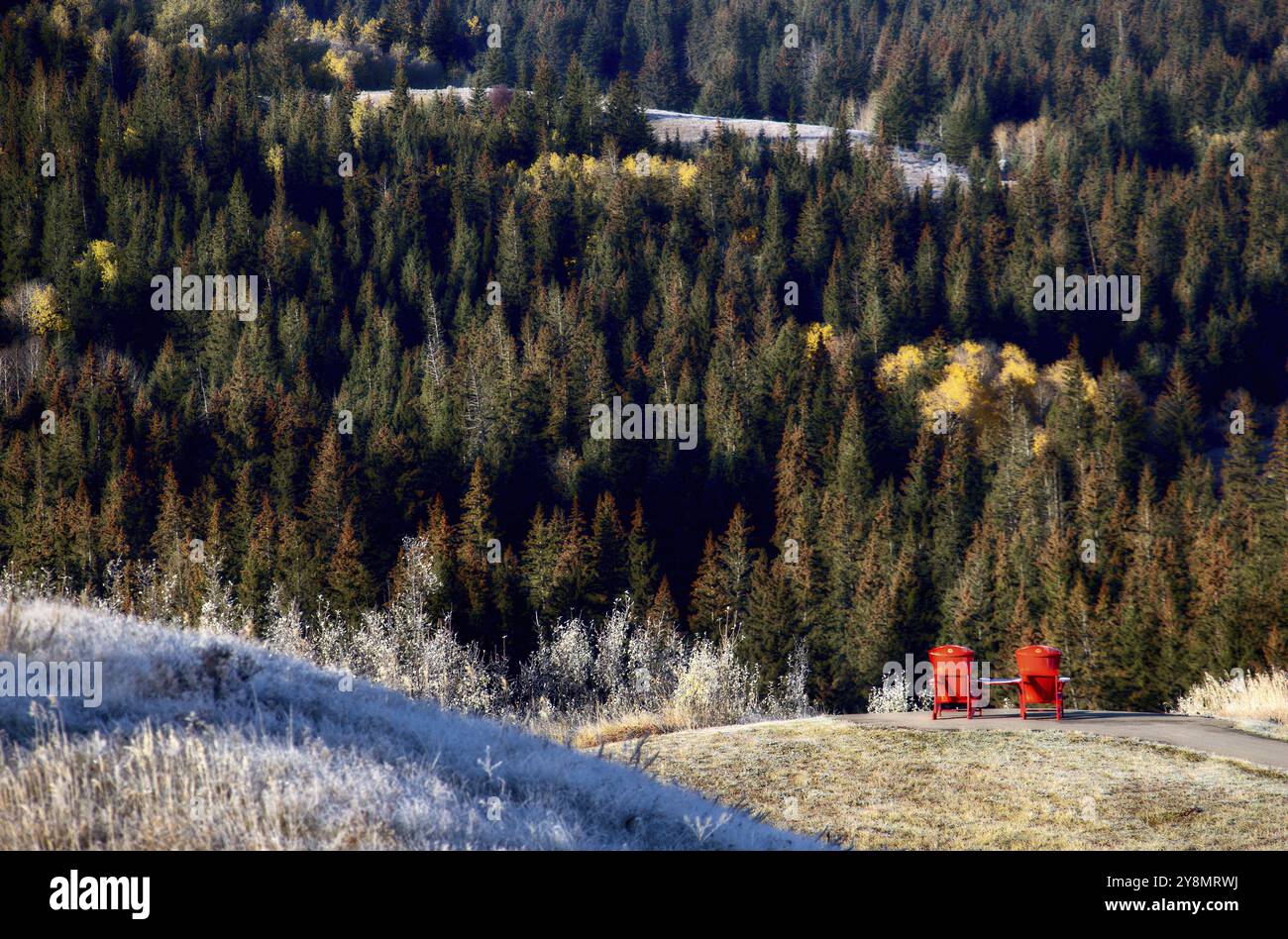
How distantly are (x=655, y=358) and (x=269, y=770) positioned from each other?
11883cm

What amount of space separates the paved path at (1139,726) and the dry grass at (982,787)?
534 millimetres

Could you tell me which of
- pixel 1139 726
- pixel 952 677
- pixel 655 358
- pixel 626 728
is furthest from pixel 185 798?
pixel 655 358

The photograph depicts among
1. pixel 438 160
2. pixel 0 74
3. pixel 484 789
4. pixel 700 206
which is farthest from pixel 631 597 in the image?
pixel 0 74

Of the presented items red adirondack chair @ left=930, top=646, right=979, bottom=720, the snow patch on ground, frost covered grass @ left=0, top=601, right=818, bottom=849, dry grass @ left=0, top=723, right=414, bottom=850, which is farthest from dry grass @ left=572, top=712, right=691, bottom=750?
the snow patch on ground

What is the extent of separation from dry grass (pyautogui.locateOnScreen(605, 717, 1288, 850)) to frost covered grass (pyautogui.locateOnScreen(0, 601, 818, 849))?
7.90 ft

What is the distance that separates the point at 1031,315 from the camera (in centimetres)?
13700

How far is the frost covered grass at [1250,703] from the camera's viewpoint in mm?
18109

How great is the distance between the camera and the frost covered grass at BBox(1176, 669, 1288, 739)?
18109mm

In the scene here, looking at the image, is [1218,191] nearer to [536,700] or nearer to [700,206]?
[700,206]

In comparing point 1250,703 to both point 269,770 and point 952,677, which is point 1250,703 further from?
point 269,770

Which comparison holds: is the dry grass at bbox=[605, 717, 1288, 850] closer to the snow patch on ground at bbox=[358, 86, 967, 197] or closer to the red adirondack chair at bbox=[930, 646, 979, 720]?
the red adirondack chair at bbox=[930, 646, 979, 720]

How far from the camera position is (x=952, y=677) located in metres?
19.7

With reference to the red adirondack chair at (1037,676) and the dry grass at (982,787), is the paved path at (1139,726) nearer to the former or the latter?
the red adirondack chair at (1037,676)

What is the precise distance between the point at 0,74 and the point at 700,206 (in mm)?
107747
